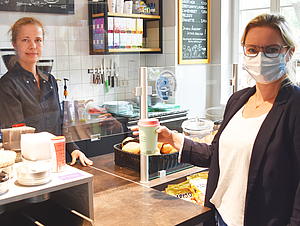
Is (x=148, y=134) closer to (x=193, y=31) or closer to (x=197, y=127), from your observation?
(x=197, y=127)

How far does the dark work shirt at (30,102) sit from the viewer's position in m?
2.00

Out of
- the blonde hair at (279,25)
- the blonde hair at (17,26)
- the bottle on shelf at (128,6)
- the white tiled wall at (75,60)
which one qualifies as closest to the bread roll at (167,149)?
the blonde hair at (279,25)

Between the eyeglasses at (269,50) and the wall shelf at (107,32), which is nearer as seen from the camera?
the eyeglasses at (269,50)

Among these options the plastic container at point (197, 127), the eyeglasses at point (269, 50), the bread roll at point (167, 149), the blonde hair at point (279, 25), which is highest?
the blonde hair at point (279, 25)

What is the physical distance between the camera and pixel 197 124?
1917mm

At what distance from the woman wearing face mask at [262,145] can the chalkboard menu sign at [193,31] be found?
317 cm

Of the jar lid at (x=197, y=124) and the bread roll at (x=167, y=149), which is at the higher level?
the jar lid at (x=197, y=124)

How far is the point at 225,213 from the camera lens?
132 cm

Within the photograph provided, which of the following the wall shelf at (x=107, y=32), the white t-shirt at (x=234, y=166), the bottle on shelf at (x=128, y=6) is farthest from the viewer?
Result: the bottle on shelf at (x=128, y=6)

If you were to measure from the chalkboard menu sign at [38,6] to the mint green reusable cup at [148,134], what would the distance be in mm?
1274

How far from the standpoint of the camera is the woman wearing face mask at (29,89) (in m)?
2.00

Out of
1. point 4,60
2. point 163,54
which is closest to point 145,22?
point 163,54

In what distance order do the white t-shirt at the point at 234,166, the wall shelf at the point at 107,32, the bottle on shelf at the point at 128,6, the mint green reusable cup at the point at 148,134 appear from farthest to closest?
1. the bottle on shelf at the point at 128,6
2. the wall shelf at the point at 107,32
3. the mint green reusable cup at the point at 148,134
4. the white t-shirt at the point at 234,166

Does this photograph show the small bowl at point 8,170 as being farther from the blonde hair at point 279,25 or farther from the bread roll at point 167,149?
the blonde hair at point 279,25
